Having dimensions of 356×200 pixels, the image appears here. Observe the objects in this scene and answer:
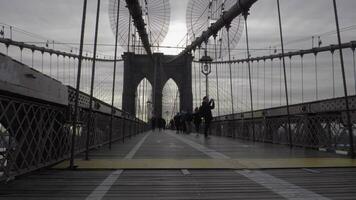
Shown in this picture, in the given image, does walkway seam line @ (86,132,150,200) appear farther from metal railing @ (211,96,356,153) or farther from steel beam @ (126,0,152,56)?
steel beam @ (126,0,152,56)

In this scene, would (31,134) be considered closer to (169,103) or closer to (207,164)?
(207,164)

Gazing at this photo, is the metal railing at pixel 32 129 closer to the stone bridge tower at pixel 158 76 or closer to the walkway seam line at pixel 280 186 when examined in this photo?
the walkway seam line at pixel 280 186

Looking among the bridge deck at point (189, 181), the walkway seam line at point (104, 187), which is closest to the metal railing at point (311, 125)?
the bridge deck at point (189, 181)

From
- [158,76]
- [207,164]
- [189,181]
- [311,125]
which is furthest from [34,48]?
[158,76]

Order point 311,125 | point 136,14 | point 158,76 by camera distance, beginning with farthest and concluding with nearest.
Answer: point 158,76
point 136,14
point 311,125

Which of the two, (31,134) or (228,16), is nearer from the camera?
(31,134)

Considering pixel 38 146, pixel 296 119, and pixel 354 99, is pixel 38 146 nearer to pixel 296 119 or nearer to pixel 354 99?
pixel 354 99

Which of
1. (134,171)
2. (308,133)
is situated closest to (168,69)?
(308,133)

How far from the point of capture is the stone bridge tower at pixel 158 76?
2498 inches

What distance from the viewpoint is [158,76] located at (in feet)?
239

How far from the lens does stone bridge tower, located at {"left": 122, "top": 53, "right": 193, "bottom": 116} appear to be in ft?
208

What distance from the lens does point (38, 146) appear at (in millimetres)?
6352

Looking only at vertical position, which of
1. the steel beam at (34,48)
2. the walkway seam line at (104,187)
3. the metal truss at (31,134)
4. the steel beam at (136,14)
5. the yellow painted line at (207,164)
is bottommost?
the walkway seam line at (104,187)

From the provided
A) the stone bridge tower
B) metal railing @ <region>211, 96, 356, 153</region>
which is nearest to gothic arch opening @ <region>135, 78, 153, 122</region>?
the stone bridge tower
